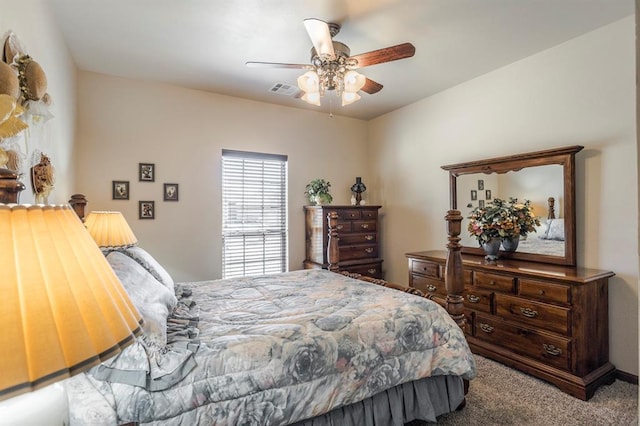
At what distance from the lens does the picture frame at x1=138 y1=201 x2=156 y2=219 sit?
139 inches

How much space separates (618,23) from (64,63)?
14.7ft

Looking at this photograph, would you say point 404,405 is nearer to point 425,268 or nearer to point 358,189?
point 425,268

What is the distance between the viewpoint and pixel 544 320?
2.51m

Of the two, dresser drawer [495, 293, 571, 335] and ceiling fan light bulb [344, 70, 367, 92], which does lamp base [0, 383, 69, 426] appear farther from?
dresser drawer [495, 293, 571, 335]

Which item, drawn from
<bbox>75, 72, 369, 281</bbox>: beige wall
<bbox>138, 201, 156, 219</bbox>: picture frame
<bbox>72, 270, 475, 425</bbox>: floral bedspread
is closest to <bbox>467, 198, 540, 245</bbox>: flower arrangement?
<bbox>72, 270, 475, 425</bbox>: floral bedspread

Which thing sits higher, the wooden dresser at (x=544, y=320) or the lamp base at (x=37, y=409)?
the lamp base at (x=37, y=409)

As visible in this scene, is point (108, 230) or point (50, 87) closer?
point (50, 87)

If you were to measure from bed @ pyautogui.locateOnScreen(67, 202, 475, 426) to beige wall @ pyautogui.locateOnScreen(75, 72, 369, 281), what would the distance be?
1.51 meters

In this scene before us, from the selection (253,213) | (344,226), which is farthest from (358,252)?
(253,213)

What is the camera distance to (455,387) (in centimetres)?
203

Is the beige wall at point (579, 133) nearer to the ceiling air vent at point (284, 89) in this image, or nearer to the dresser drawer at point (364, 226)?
the dresser drawer at point (364, 226)

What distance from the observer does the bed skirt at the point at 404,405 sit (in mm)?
1673

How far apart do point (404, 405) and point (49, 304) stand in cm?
189

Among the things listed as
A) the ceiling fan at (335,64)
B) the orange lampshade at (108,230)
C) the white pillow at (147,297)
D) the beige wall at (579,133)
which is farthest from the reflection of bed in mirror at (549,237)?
the orange lampshade at (108,230)
